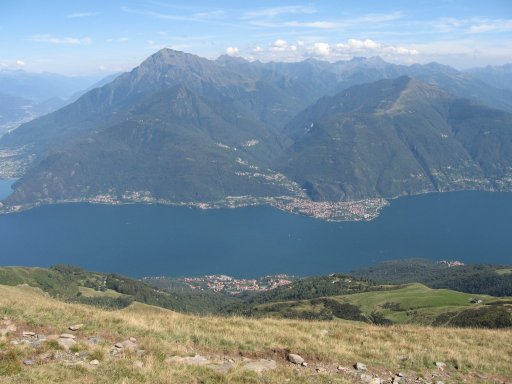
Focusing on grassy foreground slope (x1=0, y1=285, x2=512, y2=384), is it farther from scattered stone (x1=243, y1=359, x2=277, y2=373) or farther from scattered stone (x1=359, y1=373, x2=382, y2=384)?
scattered stone (x1=243, y1=359, x2=277, y2=373)

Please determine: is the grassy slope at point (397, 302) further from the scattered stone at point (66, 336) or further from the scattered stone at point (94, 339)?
the scattered stone at point (66, 336)

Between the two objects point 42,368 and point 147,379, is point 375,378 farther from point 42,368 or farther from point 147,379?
point 42,368

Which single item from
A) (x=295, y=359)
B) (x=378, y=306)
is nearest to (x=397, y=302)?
(x=378, y=306)

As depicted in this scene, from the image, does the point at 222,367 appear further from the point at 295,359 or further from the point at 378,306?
the point at 378,306

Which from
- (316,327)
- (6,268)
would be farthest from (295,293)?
(316,327)

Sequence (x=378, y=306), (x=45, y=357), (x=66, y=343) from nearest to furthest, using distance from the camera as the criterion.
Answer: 1. (x=45, y=357)
2. (x=66, y=343)
3. (x=378, y=306)

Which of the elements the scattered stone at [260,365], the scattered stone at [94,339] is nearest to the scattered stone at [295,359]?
the scattered stone at [260,365]
